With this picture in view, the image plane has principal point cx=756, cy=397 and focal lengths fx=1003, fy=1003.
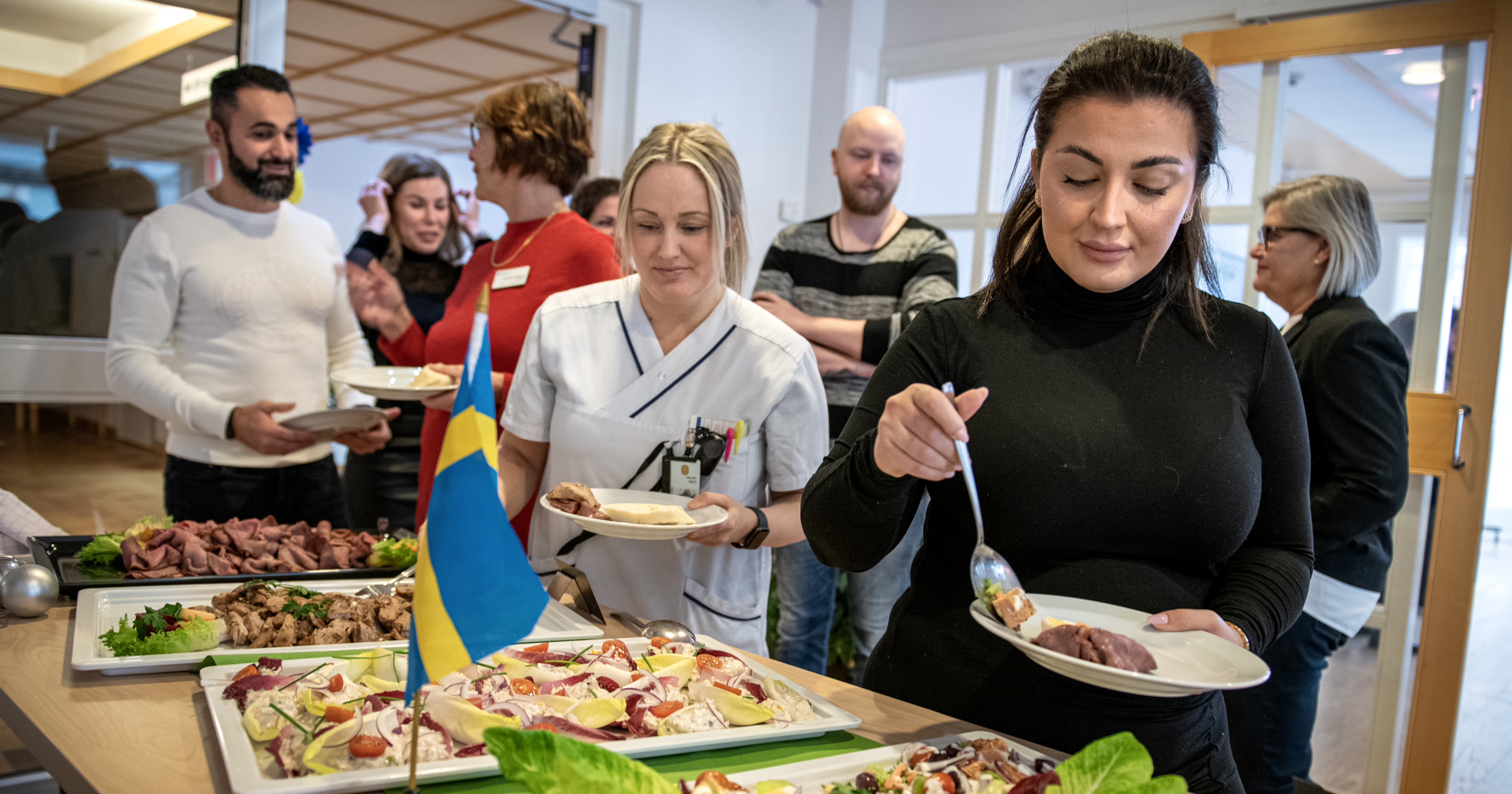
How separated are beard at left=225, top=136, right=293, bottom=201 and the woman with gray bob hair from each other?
261 cm

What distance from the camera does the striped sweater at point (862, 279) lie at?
9.24ft

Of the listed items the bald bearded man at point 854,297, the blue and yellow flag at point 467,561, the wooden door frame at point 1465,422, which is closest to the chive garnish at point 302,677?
the blue and yellow flag at point 467,561

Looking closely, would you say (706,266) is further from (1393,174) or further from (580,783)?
(1393,174)

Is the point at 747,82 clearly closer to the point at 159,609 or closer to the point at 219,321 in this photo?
the point at 219,321

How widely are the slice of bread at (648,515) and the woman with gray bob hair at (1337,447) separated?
4.78 ft

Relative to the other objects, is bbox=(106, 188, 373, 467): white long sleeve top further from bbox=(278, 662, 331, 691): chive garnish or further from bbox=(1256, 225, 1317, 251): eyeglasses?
bbox=(1256, 225, 1317, 251): eyeglasses

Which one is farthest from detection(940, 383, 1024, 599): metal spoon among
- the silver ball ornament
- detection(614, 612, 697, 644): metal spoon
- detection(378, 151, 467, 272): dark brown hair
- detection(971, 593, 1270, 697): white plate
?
detection(378, 151, 467, 272): dark brown hair

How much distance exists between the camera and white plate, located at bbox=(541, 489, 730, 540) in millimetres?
1390

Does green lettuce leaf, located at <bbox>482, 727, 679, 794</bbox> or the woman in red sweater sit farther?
the woman in red sweater

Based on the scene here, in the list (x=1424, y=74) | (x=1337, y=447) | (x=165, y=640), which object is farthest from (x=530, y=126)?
(x=1424, y=74)

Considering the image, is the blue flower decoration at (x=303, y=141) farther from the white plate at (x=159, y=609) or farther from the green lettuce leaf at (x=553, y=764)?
the green lettuce leaf at (x=553, y=764)

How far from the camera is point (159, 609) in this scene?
4.47 ft

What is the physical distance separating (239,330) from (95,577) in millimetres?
1160

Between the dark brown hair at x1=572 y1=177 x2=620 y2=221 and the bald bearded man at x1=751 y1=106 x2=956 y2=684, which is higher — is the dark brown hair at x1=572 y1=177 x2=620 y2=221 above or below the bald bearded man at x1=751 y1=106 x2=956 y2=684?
above
